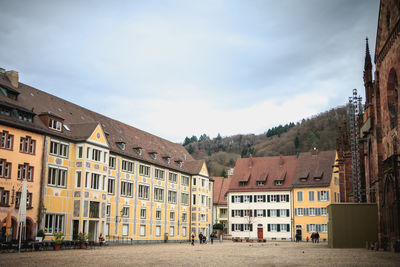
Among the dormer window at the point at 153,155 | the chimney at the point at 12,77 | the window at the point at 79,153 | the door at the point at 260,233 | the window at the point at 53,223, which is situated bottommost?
the door at the point at 260,233

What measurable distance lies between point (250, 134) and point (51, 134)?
15743 centimetres

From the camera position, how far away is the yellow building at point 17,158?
38562 millimetres

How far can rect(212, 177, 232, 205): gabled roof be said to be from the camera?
96938mm

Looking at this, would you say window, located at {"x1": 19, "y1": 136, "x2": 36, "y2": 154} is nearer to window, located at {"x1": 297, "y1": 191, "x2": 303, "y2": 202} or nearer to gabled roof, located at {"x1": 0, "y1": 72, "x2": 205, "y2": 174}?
gabled roof, located at {"x1": 0, "y1": 72, "x2": 205, "y2": 174}

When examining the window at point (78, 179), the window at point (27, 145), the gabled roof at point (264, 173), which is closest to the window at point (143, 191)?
the window at point (78, 179)

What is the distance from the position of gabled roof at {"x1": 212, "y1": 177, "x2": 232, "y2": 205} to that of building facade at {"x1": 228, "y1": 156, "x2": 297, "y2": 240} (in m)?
12.1

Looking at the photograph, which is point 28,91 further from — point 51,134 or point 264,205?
point 264,205

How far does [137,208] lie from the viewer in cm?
5731

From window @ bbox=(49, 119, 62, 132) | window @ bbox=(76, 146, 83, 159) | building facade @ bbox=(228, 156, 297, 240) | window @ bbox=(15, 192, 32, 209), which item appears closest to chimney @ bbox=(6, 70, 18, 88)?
window @ bbox=(49, 119, 62, 132)

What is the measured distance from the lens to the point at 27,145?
41094 millimetres

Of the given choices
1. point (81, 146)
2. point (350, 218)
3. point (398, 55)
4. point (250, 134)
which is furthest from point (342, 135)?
point (250, 134)

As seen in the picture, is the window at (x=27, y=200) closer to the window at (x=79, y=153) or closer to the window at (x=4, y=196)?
the window at (x=4, y=196)

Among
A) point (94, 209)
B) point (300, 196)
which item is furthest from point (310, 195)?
point (94, 209)

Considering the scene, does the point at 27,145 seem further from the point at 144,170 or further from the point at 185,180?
the point at 185,180
